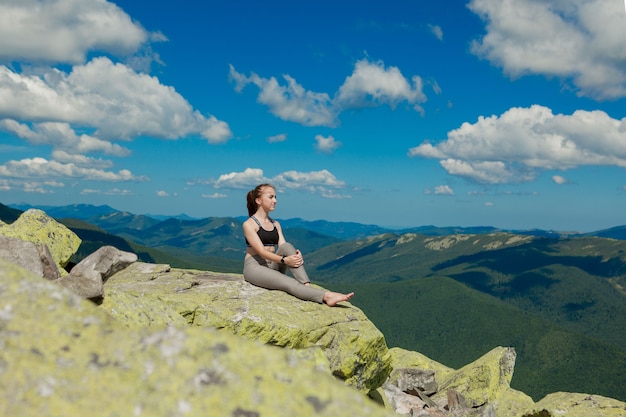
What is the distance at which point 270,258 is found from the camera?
18391 millimetres

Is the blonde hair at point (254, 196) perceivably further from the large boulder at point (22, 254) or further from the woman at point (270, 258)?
the large boulder at point (22, 254)

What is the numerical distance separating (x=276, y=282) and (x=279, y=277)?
→ 12.6 inches

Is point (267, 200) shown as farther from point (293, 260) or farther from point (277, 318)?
point (277, 318)

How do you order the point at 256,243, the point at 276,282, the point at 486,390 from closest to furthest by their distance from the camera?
the point at 256,243
the point at 276,282
the point at 486,390

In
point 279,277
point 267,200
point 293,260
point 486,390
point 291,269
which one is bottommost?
point 486,390

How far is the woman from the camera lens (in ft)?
60.5

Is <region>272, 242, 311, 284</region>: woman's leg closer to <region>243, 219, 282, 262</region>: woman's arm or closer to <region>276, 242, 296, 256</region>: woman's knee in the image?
<region>276, 242, 296, 256</region>: woman's knee

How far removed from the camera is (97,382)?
4883mm

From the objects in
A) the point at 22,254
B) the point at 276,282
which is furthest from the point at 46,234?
the point at 22,254

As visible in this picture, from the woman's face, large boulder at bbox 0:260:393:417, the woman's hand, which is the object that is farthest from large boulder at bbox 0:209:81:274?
large boulder at bbox 0:260:393:417

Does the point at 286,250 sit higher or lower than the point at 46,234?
lower

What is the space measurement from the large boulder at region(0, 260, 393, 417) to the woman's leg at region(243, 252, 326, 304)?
1321cm

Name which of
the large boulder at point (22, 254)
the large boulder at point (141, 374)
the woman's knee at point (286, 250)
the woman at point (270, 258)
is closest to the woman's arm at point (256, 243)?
the woman at point (270, 258)

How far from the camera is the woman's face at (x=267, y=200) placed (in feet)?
62.6
